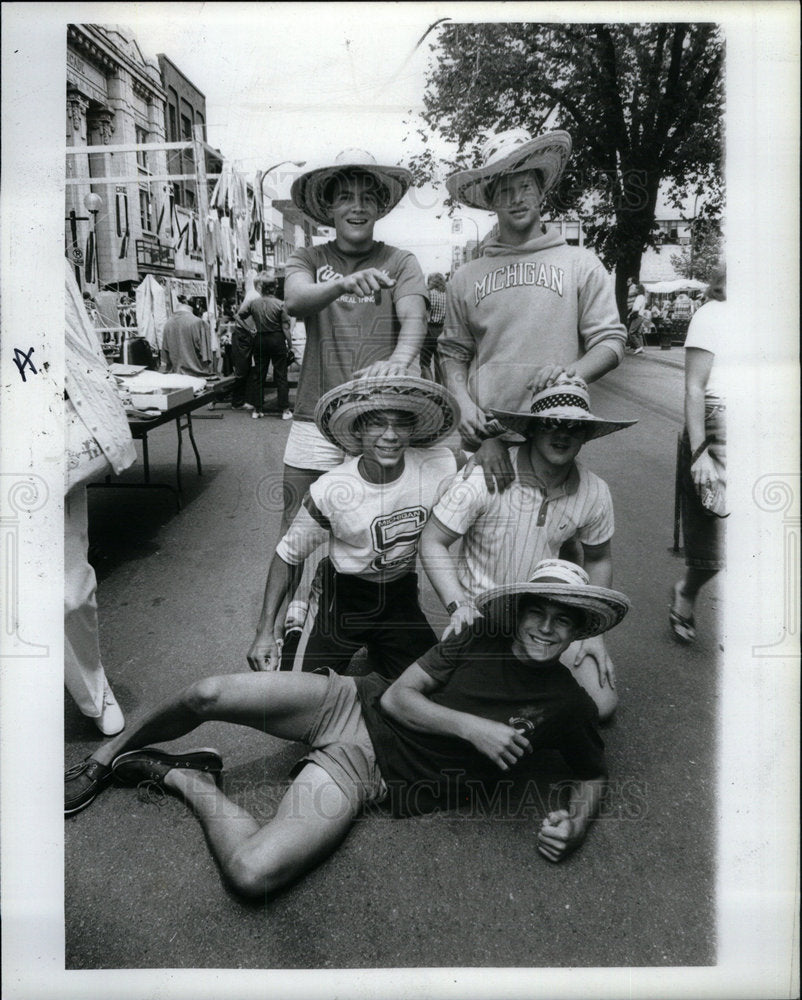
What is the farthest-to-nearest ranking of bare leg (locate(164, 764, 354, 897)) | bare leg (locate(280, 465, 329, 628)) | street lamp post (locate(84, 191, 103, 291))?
bare leg (locate(280, 465, 329, 628)) < street lamp post (locate(84, 191, 103, 291)) < bare leg (locate(164, 764, 354, 897))

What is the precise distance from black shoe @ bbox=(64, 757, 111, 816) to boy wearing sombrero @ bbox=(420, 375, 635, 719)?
1.15 metres

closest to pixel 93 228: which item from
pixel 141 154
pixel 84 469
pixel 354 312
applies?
pixel 141 154

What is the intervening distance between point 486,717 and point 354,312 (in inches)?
50.9

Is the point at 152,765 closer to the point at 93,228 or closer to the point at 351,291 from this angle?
the point at 351,291

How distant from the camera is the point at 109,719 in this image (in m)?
2.20

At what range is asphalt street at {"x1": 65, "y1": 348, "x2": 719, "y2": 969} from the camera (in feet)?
5.88

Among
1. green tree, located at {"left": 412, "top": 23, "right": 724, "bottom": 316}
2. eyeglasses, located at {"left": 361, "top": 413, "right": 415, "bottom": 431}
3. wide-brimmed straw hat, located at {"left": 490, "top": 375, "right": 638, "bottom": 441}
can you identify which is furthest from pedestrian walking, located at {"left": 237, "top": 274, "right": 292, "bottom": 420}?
wide-brimmed straw hat, located at {"left": 490, "top": 375, "right": 638, "bottom": 441}

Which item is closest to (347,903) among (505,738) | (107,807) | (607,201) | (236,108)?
(505,738)

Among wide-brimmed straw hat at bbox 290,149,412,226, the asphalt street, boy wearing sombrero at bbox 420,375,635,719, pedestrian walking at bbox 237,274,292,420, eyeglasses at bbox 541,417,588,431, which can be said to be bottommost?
the asphalt street

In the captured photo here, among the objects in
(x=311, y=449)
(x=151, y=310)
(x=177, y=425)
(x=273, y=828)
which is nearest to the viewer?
(x=273, y=828)

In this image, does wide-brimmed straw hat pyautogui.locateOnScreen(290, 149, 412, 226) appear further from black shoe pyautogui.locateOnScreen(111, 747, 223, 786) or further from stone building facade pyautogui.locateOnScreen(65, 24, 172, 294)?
black shoe pyautogui.locateOnScreen(111, 747, 223, 786)

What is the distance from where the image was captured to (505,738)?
6.46 feet

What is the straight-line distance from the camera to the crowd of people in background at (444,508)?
78.3 inches

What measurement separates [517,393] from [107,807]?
1770 millimetres
